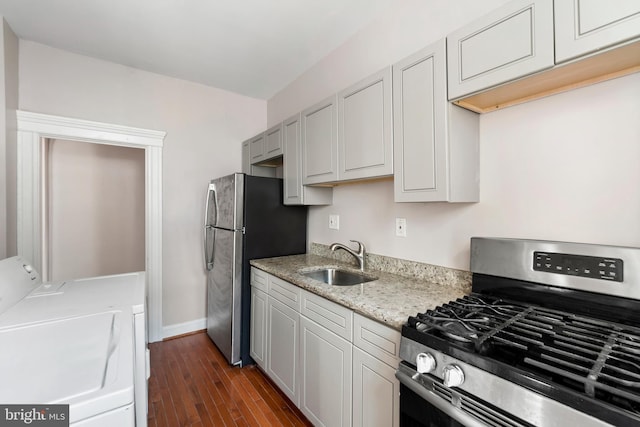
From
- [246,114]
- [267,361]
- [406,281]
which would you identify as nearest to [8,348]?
[267,361]

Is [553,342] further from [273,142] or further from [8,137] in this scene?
[8,137]

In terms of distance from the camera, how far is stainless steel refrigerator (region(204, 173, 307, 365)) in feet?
7.74

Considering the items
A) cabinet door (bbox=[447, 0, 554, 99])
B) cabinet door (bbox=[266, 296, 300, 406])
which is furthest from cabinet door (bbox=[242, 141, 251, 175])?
cabinet door (bbox=[447, 0, 554, 99])

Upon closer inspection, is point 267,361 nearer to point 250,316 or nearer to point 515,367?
point 250,316

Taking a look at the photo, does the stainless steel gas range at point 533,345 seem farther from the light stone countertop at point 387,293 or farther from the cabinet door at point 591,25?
the cabinet door at point 591,25

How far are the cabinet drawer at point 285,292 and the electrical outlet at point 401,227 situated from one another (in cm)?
77

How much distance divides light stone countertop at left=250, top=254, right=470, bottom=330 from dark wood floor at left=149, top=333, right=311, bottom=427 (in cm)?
89

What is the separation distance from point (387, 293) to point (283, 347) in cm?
92

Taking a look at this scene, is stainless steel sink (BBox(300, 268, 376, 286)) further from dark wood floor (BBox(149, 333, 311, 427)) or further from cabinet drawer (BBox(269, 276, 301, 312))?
dark wood floor (BBox(149, 333, 311, 427))

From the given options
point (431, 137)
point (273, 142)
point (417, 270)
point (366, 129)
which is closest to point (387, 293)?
point (417, 270)

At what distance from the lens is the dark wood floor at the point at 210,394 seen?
5.95 ft

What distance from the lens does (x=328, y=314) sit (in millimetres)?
1542

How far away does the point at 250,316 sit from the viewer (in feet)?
7.93

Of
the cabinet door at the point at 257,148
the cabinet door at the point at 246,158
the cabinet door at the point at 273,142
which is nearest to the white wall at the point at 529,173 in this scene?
the cabinet door at the point at 273,142
